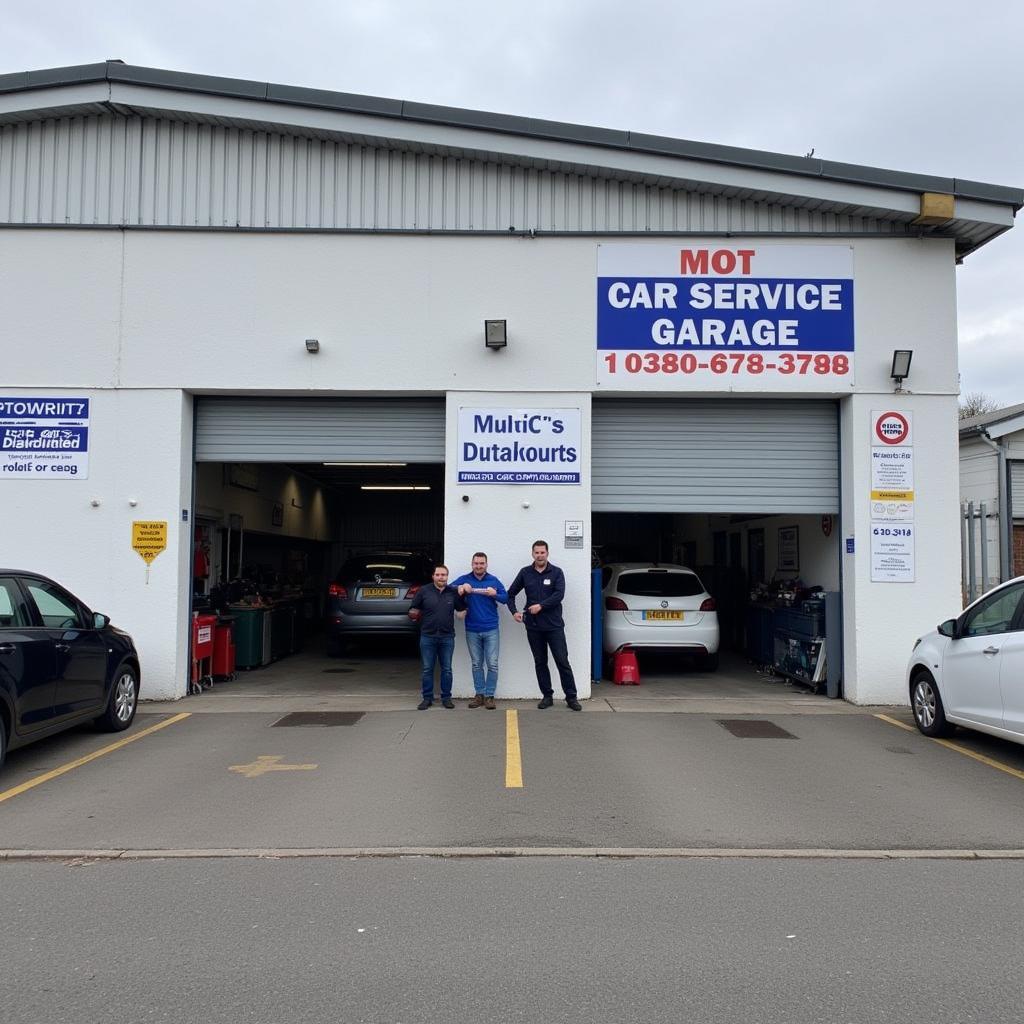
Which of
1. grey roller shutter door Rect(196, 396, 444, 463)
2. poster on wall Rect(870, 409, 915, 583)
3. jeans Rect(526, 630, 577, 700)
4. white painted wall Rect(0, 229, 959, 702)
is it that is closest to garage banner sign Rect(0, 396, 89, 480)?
white painted wall Rect(0, 229, 959, 702)

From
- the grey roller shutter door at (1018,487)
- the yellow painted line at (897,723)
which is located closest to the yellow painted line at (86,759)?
the yellow painted line at (897,723)

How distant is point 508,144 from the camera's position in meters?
10.1

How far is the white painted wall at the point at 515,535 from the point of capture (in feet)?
33.1

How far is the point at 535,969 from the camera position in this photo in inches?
145

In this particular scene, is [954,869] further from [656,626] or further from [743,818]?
[656,626]

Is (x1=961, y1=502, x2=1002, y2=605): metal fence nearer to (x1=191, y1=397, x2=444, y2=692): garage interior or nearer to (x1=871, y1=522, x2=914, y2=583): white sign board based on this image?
(x1=871, y1=522, x2=914, y2=583): white sign board

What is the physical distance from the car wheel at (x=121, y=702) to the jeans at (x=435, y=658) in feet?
9.58

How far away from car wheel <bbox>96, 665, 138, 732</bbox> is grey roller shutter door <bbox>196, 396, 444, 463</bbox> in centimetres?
306

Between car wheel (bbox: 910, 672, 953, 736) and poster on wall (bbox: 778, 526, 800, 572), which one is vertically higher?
poster on wall (bbox: 778, 526, 800, 572)

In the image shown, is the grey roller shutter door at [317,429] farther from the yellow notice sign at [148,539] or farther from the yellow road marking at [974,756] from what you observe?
the yellow road marking at [974,756]

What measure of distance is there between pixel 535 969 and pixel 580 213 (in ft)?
28.6

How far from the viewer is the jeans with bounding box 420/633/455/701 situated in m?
9.55

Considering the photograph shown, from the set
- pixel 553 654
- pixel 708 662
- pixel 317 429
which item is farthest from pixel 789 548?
pixel 317 429

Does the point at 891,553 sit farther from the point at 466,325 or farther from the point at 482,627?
the point at 466,325
